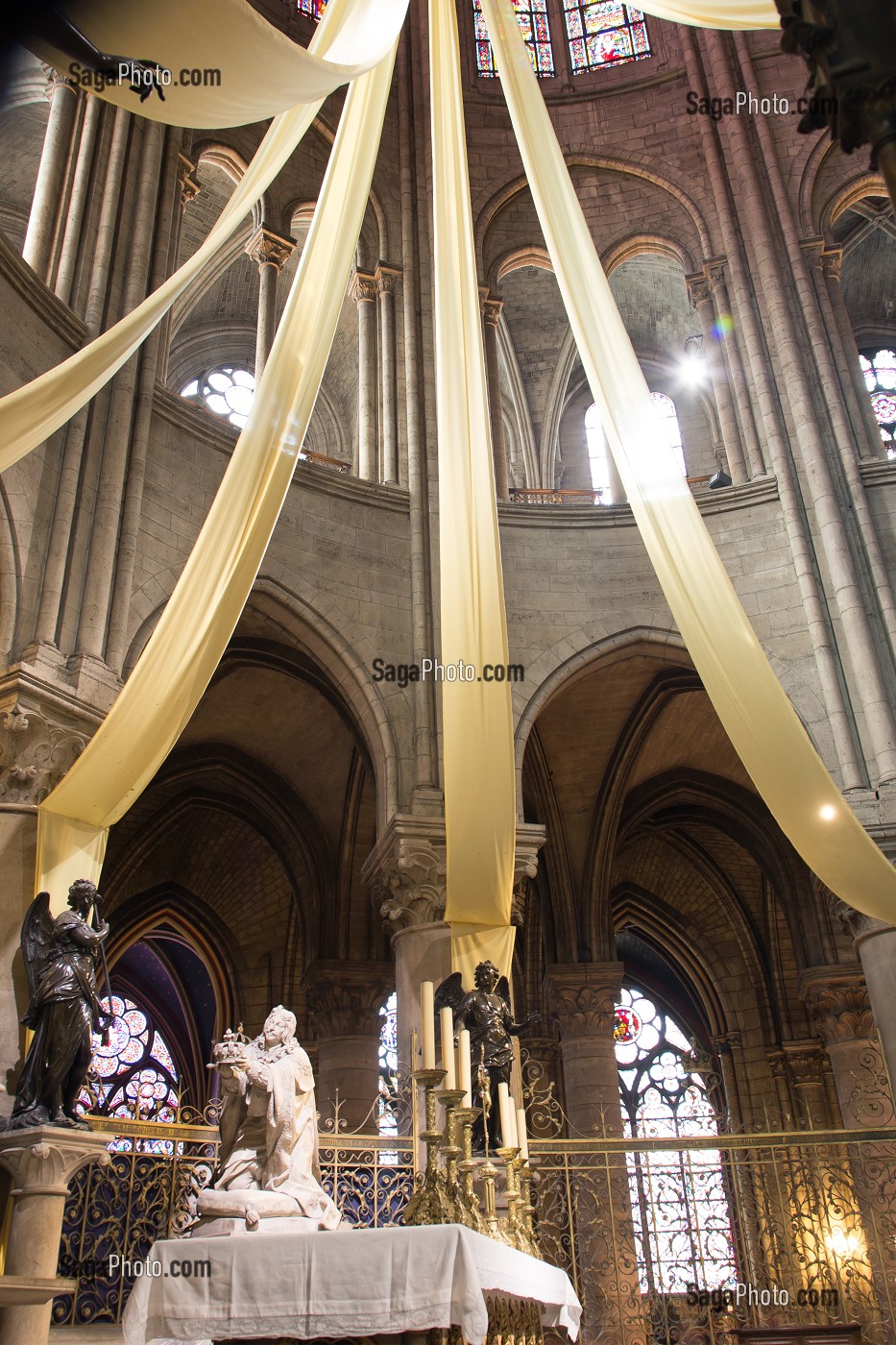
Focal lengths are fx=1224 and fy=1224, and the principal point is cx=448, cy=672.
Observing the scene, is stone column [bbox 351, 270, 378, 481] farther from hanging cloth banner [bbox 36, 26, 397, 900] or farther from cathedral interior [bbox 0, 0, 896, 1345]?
hanging cloth banner [bbox 36, 26, 397, 900]

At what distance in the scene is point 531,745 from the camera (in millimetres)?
13359

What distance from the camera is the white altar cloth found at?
10.2 ft

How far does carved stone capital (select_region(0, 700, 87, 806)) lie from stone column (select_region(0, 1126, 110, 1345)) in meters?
2.11

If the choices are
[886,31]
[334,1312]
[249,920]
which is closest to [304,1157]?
[334,1312]

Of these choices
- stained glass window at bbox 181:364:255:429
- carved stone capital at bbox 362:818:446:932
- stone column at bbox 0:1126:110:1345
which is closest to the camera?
stone column at bbox 0:1126:110:1345

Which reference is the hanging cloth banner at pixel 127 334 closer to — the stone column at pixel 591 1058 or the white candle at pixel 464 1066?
the white candle at pixel 464 1066

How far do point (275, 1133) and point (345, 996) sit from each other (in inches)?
359

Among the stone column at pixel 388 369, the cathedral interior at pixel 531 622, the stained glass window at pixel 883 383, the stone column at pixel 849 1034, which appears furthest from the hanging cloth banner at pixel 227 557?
the stained glass window at pixel 883 383

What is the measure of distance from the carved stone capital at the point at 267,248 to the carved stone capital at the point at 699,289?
4176 millimetres

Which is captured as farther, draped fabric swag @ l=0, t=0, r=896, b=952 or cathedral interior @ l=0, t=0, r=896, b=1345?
cathedral interior @ l=0, t=0, r=896, b=1345

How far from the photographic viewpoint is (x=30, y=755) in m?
7.41

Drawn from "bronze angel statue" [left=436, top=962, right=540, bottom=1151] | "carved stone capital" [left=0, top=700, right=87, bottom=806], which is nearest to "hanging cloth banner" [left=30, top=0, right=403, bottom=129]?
"carved stone capital" [left=0, top=700, right=87, bottom=806]

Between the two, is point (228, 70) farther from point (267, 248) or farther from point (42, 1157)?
point (267, 248)

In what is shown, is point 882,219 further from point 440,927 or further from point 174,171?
point 440,927
